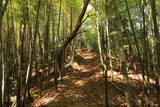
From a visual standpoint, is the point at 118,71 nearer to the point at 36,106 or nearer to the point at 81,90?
the point at 81,90

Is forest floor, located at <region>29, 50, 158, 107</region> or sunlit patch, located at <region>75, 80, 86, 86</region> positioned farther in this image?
sunlit patch, located at <region>75, 80, 86, 86</region>

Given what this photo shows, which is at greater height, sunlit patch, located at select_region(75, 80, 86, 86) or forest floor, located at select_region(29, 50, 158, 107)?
sunlit patch, located at select_region(75, 80, 86, 86)

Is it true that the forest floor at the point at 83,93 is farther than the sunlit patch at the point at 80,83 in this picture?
No

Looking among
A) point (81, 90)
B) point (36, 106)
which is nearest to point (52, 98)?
point (36, 106)

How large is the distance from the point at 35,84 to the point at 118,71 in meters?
5.34

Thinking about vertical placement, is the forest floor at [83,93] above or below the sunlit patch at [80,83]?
below

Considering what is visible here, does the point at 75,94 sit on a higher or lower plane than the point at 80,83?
lower

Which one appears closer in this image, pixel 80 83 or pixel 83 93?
pixel 83 93

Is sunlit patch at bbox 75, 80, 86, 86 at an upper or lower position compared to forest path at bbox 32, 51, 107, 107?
upper

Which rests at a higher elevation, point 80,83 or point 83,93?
point 80,83

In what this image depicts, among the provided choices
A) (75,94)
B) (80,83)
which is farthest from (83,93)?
(80,83)

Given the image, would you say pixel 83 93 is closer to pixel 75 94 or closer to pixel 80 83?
pixel 75 94

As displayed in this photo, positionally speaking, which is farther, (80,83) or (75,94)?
(80,83)

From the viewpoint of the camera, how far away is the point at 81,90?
7293mm
